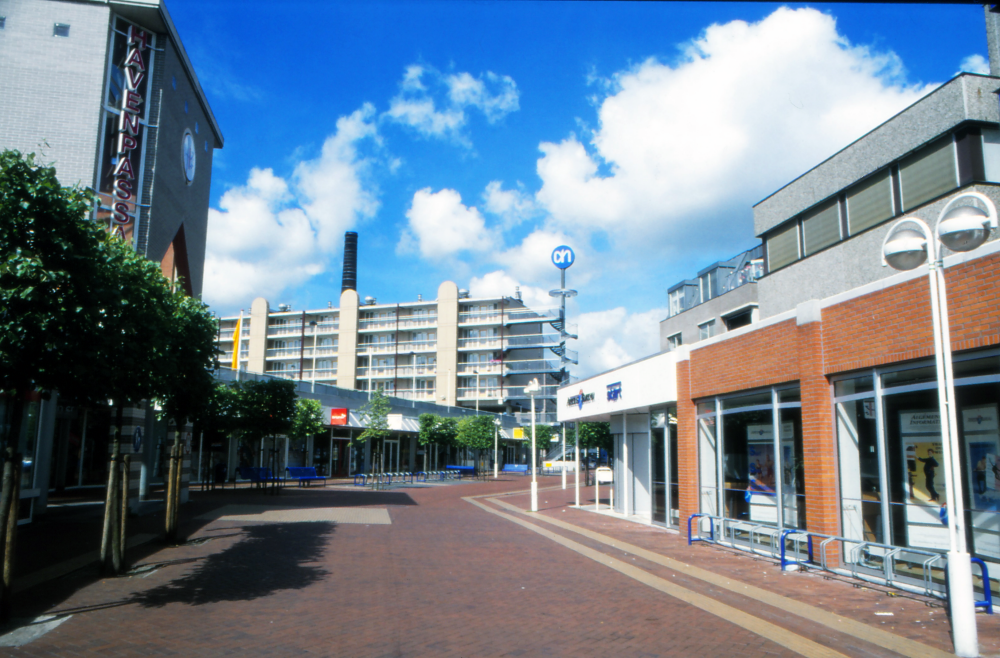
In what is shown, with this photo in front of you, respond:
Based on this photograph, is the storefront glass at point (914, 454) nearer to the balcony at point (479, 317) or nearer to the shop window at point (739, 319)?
the shop window at point (739, 319)

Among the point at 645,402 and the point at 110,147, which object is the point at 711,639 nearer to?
the point at 645,402

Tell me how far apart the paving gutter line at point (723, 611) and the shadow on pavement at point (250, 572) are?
4.60m

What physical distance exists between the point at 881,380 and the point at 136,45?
25.8 meters

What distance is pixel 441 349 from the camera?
8094cm

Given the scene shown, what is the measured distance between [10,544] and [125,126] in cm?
2061

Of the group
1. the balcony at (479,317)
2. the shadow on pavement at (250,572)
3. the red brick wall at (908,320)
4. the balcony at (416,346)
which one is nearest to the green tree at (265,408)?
the shadow on pavement at (250,572)

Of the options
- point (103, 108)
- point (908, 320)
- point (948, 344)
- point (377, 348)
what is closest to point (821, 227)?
point (908, 320)

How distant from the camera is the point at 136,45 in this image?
25266 mm

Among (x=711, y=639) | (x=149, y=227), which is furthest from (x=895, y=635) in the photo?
(x=149, y=227)

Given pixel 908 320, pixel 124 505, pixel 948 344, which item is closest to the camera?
pixel 948 344

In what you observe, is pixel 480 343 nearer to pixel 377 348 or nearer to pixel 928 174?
pixel 377 348

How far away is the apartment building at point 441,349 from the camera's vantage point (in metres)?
79.4

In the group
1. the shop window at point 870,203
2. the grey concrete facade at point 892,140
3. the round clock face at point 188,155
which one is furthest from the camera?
the round clock face at point 188,155

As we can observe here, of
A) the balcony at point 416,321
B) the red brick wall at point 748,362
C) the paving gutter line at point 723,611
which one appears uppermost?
the balcony at point 416,321
